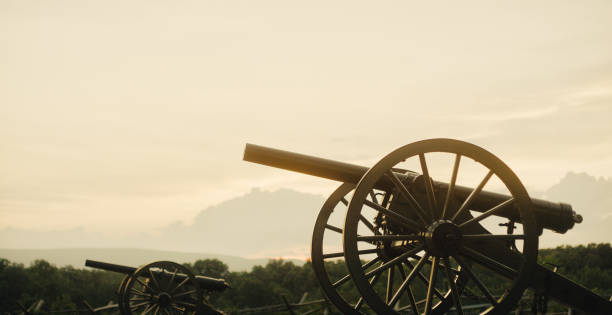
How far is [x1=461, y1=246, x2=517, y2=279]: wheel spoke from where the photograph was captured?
6539mm

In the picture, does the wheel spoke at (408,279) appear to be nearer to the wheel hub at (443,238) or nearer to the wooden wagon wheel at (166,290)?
the wheel hub at (443,238)

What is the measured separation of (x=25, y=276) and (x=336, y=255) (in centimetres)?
3190

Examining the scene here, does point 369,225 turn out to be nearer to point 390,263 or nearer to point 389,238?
point 389,238

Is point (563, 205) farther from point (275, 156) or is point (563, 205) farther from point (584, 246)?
point (584, 246)

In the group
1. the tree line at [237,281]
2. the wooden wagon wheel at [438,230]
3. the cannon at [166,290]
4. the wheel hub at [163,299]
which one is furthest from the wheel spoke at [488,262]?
the tree line at [237,281]

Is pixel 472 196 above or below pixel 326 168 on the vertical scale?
below

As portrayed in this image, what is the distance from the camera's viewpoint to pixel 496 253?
689 cm

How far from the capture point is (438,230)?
6.34 meters

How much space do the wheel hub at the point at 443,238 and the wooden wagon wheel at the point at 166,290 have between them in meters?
8.37

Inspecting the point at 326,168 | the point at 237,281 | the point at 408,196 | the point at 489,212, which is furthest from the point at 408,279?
the point at 237,281

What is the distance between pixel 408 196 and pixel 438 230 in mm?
539

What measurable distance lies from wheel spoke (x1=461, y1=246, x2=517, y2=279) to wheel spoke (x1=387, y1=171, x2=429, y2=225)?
64 centimetres

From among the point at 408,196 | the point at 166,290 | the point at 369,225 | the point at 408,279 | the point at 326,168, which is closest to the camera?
the point at 408,279

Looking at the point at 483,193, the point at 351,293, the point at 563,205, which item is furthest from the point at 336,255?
the point at 351,293
